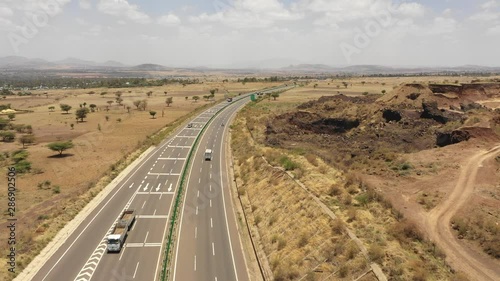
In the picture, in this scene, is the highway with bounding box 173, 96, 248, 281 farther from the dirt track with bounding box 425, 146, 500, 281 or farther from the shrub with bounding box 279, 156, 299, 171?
the dirt track with bounding box 425, 146, 500, 281

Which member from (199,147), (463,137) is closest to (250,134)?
(199,147)

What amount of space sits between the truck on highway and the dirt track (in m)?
32.8

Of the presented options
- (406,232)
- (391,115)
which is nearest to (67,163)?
(406,232)

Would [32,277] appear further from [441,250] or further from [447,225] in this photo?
[447,225]

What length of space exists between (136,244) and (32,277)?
1061cm

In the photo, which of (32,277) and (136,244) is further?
(136,244)

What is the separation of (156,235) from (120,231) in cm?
434

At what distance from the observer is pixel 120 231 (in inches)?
1612

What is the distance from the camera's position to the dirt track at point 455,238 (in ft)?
83.1

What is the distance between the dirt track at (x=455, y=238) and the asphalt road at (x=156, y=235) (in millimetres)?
18970

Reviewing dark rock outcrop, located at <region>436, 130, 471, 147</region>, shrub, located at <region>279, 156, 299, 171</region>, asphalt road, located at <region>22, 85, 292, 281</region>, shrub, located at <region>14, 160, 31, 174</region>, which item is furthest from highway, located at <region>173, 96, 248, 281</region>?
dark rock outcrop, located at <region>436, 130, 471, 147</region>

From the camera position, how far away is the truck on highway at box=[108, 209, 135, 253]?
125ft

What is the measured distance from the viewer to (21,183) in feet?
207

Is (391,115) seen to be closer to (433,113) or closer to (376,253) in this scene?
(433,113)
